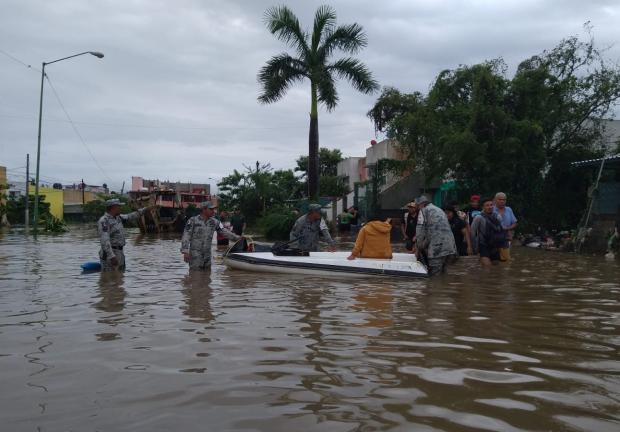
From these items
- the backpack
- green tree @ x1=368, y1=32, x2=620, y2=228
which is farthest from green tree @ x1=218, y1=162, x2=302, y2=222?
the backpack

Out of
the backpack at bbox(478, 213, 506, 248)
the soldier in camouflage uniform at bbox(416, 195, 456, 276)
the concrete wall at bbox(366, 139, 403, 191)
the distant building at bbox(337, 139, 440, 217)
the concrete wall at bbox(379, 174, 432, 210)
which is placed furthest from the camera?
the concrete wall at bbox(366, 139, 403, 191)

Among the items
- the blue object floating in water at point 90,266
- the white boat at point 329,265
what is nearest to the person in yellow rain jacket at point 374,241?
the white boat at point 329,265

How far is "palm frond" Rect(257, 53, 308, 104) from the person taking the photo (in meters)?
23.9

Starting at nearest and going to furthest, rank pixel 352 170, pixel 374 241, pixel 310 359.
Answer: pixel 310 359
pixel 374 241
pixel 352 170

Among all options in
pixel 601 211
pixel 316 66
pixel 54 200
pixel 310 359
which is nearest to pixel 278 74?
pixel 316 66

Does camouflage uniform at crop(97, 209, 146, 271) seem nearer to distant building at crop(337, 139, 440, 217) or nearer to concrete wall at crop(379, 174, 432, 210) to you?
distant building at crop(337, 139, 440, 217)

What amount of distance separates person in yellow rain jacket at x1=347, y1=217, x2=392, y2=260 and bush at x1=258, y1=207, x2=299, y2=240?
14839 mm

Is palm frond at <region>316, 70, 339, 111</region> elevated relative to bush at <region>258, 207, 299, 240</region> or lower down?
elevated

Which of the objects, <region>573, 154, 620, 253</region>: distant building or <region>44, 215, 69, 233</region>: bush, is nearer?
<region>573, 154, 620, 253</region>: distant building

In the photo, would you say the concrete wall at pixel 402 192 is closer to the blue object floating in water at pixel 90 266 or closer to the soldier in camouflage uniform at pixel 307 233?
the soldier in camouflage uniform at pixel 307 233

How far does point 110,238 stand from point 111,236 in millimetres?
39

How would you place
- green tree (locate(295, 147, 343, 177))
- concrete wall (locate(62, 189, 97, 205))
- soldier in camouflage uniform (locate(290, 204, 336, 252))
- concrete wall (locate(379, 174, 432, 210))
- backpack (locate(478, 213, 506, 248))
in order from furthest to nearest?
concrete wall (locate(62, 189, 97, 205))
green tree (locate(295, 147, 343, 177))
concrete wall (locate(379, 174, 432, 210))
soldier in camouflage uniform (locate(290, 204, 336, 252))
backpack (locate(478, 213, 506, 248))

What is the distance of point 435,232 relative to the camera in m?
8.95

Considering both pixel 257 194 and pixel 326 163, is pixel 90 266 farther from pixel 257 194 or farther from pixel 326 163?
pixel 326 163
